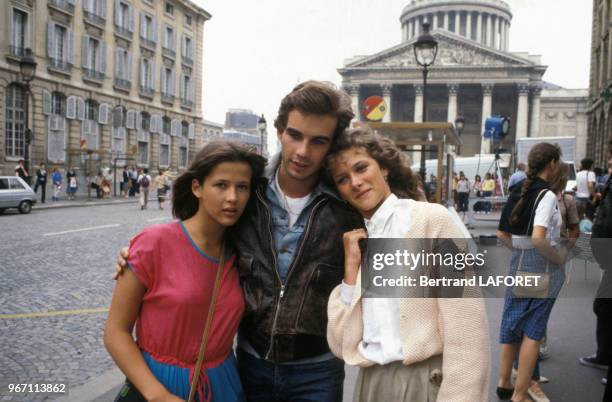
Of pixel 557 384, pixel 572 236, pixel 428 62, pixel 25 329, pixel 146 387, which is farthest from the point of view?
pixel 428 62

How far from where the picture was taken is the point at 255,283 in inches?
77.7

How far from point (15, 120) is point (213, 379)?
99.6 feet

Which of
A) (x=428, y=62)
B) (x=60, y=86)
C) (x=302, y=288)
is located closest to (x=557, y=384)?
(x=302, y=288)

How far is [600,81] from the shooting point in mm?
29688

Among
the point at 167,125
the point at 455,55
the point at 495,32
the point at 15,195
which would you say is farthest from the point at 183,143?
the point at 495,32

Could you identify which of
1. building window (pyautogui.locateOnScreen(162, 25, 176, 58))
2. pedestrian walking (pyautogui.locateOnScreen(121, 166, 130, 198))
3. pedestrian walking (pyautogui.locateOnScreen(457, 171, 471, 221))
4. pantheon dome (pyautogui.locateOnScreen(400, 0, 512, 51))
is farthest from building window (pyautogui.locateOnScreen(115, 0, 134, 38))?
pantheon dome (pyautogui.locateOnScreen(400, 0, 512, 51))

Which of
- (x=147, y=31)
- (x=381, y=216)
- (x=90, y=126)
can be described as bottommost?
(x=381, y=216)

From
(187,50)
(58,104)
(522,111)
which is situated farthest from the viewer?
(522,111)

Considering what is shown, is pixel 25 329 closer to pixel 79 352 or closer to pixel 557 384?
pixel 79 352

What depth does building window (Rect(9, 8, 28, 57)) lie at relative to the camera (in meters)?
27.8

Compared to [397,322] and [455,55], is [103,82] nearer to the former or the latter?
[397,322]

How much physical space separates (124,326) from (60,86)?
32723mm

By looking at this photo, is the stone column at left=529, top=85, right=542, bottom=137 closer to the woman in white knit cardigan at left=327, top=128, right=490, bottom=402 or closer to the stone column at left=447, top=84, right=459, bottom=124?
the stone column at left=447, top=84, right=459, bottom=124

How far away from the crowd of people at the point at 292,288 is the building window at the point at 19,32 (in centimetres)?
2974
